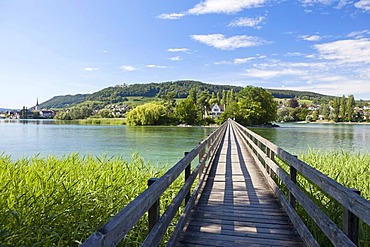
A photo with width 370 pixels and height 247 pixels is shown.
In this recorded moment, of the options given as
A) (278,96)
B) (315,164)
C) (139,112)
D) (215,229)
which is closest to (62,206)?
(215,229)

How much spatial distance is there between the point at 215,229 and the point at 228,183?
8.41 feet

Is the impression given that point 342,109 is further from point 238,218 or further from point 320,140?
point 238,218

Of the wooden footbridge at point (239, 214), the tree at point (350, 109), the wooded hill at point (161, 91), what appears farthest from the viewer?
the wooded hill at point (161, 91)

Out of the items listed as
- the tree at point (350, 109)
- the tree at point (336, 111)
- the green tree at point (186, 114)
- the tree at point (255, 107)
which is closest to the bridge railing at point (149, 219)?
the tree at point (255, 107)

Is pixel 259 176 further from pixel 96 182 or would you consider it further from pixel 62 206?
pixel 62 206

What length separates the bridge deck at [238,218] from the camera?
116 inches

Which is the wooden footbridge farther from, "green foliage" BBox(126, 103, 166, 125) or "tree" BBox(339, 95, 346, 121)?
"tree" BBox(339, 95, 346, 121)

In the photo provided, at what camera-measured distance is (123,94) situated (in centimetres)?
16838

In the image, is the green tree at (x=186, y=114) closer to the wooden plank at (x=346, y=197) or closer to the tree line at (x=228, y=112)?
the tree line at (x=228, y=112)

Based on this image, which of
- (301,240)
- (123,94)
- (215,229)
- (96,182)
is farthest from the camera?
(123,94)

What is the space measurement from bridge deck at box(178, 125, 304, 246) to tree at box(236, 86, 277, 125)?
2397 inches

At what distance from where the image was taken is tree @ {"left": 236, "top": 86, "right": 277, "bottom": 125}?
215 feet

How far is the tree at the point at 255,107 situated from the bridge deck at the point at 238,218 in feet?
200

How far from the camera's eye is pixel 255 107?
65500mm
